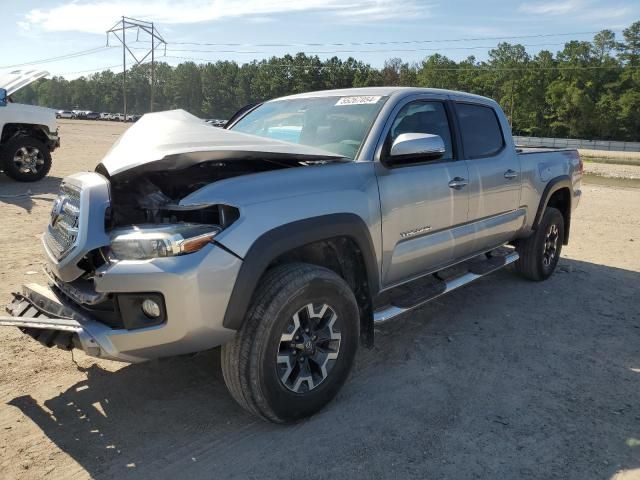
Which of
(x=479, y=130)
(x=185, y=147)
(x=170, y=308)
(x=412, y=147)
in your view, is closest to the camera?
(x=170, y=308)

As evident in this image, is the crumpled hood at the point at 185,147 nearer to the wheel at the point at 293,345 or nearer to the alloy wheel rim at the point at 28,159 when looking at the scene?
the wheel at the point at 293,345

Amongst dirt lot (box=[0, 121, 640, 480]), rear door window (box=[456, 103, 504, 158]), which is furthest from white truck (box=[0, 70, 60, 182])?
rear door window (box=[456, 103, 504, 158])

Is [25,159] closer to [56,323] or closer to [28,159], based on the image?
[28,159]

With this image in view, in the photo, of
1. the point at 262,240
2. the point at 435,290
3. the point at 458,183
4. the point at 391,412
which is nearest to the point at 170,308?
the point at 262,240

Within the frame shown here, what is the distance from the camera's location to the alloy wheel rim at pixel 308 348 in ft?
10.2

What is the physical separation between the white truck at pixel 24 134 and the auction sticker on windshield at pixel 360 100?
31.6 feet

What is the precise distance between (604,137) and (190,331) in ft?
264

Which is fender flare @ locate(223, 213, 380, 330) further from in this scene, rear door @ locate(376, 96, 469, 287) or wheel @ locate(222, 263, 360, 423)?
rear door @ locate(376, 96, 469, 287)

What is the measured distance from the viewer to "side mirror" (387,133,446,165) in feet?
11.9

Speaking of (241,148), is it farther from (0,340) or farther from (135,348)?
(0,340)

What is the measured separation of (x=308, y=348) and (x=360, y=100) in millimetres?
1973

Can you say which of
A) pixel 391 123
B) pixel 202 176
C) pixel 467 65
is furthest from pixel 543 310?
pixel 467 65

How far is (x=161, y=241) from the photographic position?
108 inches

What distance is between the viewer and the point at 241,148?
3.13 m
